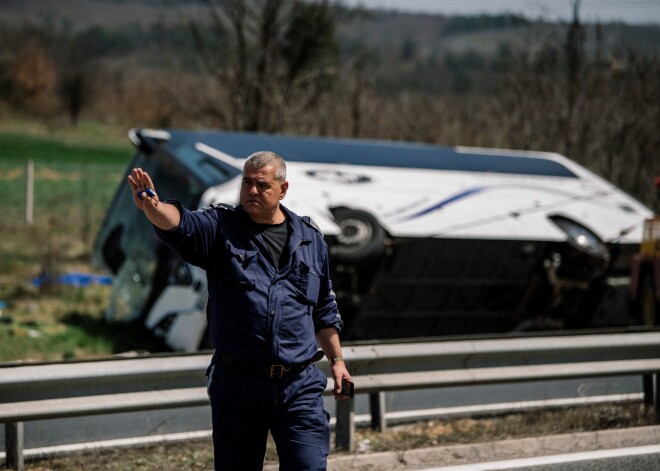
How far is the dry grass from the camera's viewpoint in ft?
18.9

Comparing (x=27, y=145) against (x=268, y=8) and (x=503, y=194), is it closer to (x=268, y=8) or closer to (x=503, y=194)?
(x=268, y=8)

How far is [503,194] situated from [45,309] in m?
5.85

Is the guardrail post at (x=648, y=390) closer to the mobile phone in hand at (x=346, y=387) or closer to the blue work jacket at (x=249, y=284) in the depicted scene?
the mobile phone in hand at (x=346, y=387)

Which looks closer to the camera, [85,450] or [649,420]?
[85,450]

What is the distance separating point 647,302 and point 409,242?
2575mm

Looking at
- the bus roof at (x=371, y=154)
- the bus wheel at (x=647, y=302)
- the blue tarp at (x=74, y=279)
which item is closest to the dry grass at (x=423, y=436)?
the bus wheel at (x=647, y=302)

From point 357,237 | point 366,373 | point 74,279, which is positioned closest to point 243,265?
point 366,373

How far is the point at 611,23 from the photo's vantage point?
86.9ft

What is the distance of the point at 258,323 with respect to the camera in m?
4.12

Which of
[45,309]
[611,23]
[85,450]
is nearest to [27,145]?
[611,23]

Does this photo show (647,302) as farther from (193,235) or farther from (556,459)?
(193,235)

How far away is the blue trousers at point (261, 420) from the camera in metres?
4.15

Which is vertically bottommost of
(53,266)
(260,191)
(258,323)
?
(53,266)

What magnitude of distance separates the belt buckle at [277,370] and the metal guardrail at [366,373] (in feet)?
4.77
